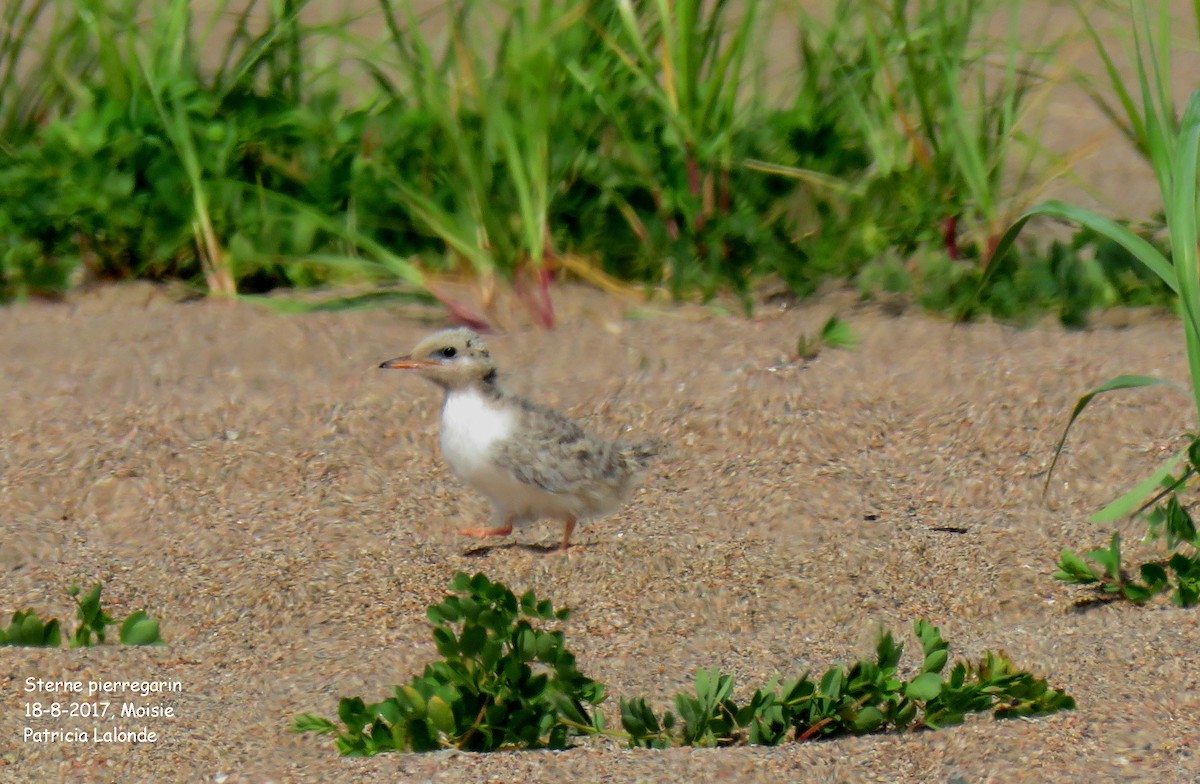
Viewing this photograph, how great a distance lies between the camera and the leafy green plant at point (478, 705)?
2971mm

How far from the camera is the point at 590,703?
3.08 meters

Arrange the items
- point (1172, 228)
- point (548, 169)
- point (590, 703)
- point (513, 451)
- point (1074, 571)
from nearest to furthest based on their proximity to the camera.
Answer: point (590, 703) < point (1172, 228) < point (1074, 571) < point (513, 451) < point (548, 169)

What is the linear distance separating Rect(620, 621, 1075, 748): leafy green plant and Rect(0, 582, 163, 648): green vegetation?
115 centimetres

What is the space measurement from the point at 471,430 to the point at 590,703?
1.21 meters

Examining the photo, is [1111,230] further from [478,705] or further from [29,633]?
[29,633]

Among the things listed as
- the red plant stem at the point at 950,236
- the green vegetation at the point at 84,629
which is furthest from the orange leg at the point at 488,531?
the red plant stem at the point at 950,236

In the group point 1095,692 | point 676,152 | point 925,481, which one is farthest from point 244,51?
point 1095,692

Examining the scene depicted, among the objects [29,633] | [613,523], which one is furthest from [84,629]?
[613,523]

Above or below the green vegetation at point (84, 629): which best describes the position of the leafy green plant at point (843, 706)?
above

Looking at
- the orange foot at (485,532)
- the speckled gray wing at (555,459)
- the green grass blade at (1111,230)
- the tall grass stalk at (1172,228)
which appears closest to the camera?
the tall grass stalk at (1172,228)

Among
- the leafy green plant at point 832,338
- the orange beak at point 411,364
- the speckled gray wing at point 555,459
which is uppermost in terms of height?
the leafy green plant at point 832,338

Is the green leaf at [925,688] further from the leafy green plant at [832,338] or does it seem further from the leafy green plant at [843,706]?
the leafy green plant at [832,338]

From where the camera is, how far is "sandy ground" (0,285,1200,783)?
3.02 meters

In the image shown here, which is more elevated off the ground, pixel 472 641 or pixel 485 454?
pixel 485 454
